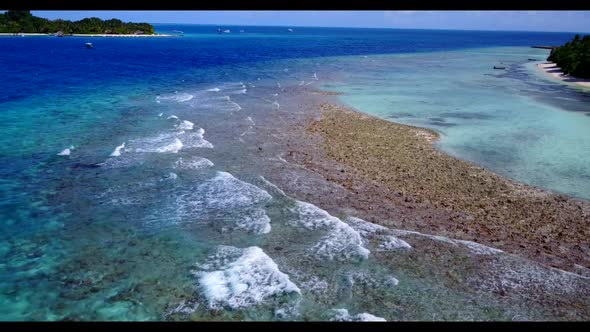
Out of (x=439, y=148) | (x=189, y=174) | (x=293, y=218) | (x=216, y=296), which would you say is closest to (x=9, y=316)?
(x=216, y=296)

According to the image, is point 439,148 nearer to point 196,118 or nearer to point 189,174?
point 189,174

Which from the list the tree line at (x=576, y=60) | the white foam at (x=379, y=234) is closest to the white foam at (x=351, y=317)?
the white foam at (x=379, y=234)

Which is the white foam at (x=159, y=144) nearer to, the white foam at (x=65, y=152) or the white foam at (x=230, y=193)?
the white foam at (x=65, y=152)

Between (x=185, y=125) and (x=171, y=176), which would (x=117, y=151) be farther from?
(x=185, y=125)

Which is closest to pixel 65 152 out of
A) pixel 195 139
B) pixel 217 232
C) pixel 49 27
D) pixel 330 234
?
pixel 195 139

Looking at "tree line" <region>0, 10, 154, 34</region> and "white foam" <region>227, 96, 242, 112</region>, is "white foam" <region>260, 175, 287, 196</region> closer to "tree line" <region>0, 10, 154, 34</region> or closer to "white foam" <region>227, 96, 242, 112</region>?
"white foam" <region>227, 96, 242, 112</region>

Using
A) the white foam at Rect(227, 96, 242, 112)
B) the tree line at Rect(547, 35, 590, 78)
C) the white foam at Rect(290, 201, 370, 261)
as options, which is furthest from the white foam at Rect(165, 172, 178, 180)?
the tree line at Rect(547, 35, 590, 78)

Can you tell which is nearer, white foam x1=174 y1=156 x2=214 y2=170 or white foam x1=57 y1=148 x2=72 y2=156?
white foam x1=174 y1=156 x2=214 y2=170
